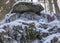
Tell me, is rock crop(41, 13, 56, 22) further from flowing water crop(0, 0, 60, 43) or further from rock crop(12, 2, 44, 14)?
flowing water crop(0, 0, 60, 43)

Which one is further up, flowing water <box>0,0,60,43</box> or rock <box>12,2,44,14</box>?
rock <box>12,2,44,14</box>

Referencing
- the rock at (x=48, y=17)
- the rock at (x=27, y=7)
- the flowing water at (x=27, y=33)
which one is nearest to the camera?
the flowing water at (x=27, y=33)

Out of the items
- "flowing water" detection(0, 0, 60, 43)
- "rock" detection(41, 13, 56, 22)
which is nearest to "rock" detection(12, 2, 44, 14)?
"rock" detection(41, 13, 56, 22)

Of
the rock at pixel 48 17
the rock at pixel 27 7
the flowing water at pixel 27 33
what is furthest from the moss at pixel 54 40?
the rock at pixel 48 17

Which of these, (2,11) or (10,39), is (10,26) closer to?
(10,39)

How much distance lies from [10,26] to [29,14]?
2.30 meters

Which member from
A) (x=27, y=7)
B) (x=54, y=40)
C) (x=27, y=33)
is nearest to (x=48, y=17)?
(x=27, y=7)

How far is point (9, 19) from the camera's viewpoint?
10102 mm

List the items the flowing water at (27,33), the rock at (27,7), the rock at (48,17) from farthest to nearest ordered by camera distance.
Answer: the rock at (48,17), the rock at (27,7), the flowing water at (27,33)

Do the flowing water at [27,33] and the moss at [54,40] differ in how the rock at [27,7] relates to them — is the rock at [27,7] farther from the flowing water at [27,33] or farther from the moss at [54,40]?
the moss at [54,40]

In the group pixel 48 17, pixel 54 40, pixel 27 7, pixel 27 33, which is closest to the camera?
pixel 54 40

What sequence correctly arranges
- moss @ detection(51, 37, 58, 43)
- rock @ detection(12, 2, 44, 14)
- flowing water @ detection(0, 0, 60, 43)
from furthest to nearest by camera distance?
1. rock @ detection(12, 2, 44, 14)
2. flowing water @ detection(0, 0, 60, 43)
3. moss @ detection(51, 37, 58, 43)

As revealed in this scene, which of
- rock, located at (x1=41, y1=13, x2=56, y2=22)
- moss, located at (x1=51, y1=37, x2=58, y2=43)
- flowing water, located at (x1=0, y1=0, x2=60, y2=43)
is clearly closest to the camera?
moss, located at (x1=51, y1=37, x2=58, y2=43)

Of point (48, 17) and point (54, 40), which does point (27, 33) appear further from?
point (48, 17)
